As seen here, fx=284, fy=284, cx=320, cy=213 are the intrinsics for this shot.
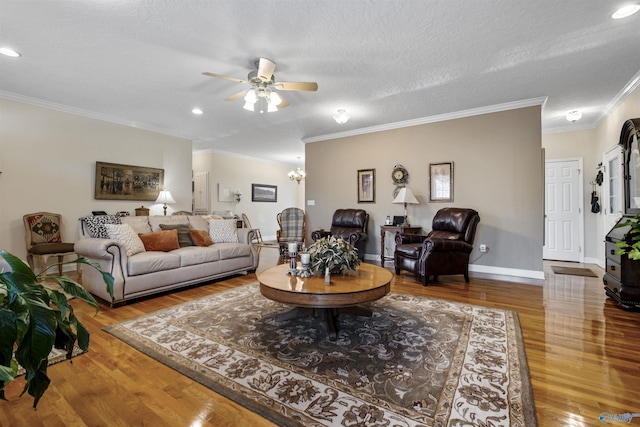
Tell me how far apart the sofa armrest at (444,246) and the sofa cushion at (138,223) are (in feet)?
12.2

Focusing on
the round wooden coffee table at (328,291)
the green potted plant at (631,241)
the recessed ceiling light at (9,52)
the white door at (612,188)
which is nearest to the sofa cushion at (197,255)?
the round wooden coffee table at (328,291)

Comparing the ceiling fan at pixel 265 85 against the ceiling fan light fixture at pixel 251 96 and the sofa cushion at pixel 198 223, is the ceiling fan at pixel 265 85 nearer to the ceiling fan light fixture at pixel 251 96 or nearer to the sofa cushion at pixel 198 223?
the ceiling fan light fixture at pixel 251 96

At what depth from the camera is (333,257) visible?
2.44 meters

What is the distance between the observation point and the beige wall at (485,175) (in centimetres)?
415

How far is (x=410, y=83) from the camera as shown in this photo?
359cm

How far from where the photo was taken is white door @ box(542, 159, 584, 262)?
17.3 feet

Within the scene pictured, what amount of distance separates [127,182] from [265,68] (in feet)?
12.5

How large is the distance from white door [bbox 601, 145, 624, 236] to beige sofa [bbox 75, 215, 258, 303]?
5372 millimetres

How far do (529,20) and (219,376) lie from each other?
3585 millimetres

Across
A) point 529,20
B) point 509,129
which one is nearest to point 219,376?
point 529,20

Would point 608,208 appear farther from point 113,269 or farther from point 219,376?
point 113,269

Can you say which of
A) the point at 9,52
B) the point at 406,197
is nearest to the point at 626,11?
the point at 406,197

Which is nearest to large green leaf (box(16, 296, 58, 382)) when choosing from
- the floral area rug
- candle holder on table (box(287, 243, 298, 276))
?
the floral area rug

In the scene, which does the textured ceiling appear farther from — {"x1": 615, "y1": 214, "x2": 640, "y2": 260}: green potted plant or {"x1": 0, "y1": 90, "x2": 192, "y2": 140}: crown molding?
{"x1": 615, "y1": 214, "x2": 640, "y2": 260}: green potted plant
